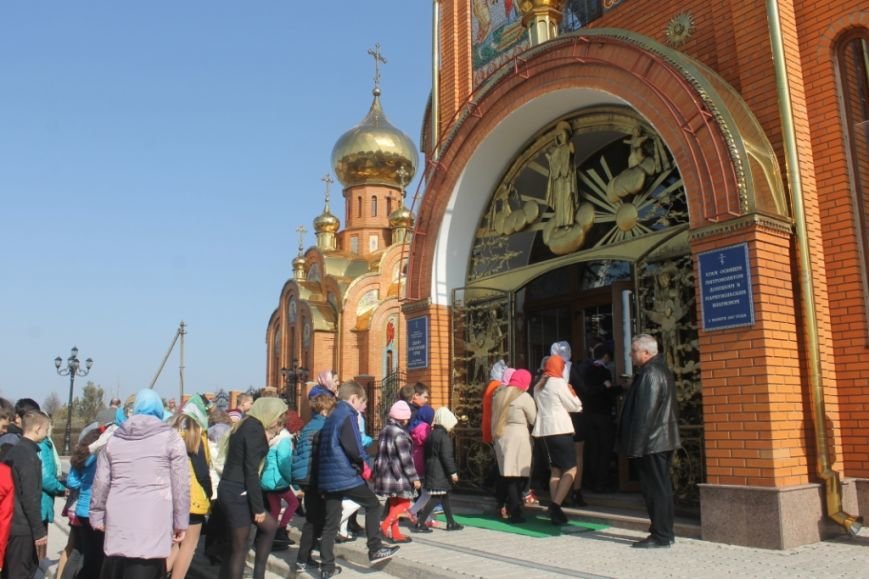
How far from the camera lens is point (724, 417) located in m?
6.22

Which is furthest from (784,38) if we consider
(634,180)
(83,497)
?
(83,497)

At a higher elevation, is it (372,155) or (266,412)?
(372,155)

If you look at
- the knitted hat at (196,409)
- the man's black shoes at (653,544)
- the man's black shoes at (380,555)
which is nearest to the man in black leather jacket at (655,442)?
the man's black shoes at (653,544)

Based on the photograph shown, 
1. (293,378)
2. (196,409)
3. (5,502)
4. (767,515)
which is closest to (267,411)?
(5,502)

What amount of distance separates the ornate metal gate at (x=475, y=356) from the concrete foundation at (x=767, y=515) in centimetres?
349

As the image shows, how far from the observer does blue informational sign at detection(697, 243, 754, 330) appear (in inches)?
244

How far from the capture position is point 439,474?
730 centimetres

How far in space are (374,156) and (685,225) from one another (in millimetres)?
26002

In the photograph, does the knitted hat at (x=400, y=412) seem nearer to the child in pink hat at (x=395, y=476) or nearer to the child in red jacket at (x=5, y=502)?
the child in pink hat at (x=395, y=476)

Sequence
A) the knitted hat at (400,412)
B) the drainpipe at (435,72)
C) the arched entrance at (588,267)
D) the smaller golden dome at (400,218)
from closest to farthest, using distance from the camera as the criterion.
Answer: the knitted hat at (400,412) → the arched entrance at (588,267) → the drainpipe at (435,72) → the smaller golden dome at (400,218)

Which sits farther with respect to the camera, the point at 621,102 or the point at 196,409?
the point at 621,102

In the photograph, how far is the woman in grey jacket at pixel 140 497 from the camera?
415 centimetres

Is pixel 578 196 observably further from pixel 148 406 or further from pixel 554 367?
pixel 148 406

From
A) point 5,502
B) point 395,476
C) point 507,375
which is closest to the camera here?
point 5,502
